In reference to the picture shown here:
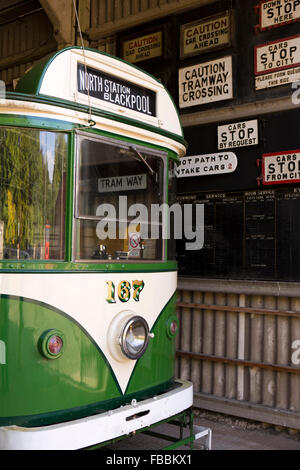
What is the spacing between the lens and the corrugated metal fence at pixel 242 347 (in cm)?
449

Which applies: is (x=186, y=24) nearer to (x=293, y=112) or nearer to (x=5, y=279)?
(x=293, y=112)

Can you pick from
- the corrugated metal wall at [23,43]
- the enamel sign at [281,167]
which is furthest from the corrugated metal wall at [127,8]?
the enamel sign at [281,167]

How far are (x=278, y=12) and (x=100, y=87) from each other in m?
2.36

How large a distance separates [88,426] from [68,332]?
56 centimetres

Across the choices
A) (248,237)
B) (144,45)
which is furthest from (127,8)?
(248,237)

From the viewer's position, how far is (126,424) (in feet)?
10.3

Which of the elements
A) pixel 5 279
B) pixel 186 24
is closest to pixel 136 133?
pixel 5 279

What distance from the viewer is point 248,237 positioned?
4797mm

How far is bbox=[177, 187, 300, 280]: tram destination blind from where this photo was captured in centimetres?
455

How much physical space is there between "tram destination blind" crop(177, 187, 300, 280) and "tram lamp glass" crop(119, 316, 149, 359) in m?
1.70

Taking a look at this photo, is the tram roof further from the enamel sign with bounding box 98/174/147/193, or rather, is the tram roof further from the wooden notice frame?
the wooden notice frame

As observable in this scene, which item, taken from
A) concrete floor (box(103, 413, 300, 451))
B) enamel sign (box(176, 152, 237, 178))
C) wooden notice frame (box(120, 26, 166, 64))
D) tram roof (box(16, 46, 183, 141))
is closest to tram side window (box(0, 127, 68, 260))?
tram roof (box(16, 46, 183, 141))

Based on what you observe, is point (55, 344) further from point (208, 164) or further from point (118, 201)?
point (208, 164)

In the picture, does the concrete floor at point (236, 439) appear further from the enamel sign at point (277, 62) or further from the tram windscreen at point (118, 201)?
the enamel sign at point (277, 62)
